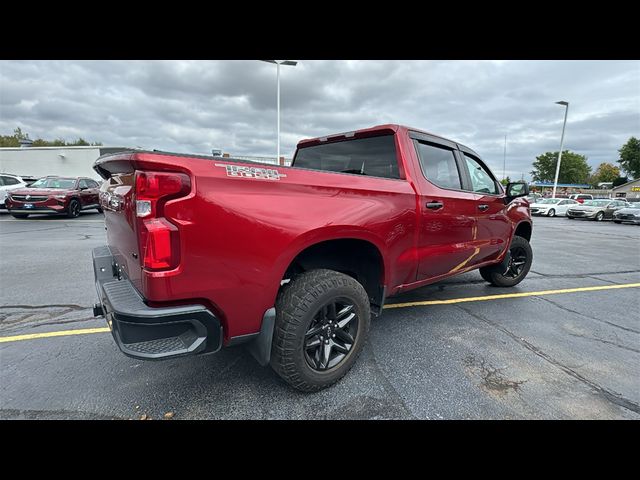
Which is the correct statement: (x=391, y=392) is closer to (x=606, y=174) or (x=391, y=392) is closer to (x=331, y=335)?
(x=331, y=335)

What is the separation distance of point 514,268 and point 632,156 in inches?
3869

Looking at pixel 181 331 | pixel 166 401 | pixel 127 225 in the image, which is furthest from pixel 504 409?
pixel 127 225

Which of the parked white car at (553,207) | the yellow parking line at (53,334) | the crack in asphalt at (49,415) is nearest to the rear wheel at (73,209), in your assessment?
the yellow parking line at (53,334)

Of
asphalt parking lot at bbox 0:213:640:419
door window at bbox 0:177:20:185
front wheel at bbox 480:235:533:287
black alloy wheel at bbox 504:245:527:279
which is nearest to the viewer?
asphalt parking lot at bbox 0:213:640:419

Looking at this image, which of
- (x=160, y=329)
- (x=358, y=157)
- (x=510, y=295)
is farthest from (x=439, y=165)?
(x=160, y=329)

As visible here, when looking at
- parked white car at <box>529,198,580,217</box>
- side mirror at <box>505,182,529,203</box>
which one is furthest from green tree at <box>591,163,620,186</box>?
side mirror at <box>505,182,529,203</box>

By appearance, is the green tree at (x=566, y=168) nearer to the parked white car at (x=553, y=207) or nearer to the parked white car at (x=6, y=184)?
the parked white car at (x=553, y=207)

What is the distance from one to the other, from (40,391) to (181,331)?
144cm

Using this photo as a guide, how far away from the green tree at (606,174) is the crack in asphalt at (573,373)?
129288 mm

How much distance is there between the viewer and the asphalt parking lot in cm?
212

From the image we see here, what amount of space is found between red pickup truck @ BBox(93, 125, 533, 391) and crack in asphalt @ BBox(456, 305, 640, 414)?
97cm

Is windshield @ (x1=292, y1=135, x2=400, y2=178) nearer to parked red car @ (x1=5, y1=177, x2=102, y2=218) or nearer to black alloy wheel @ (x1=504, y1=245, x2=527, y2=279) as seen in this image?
black alloy wheel @ (x1=504, y1=245, x2=527, y2=279)

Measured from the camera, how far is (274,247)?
6.29 feet
